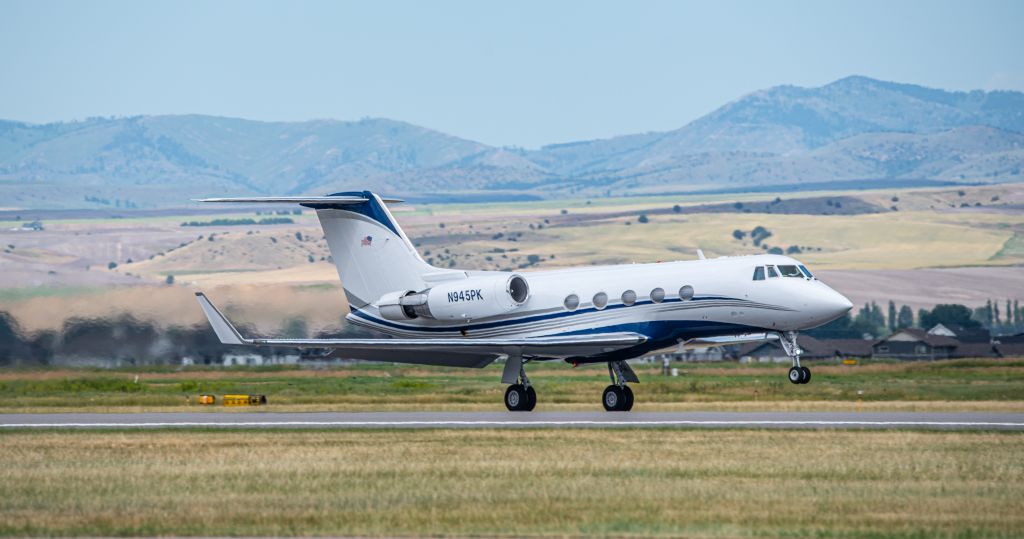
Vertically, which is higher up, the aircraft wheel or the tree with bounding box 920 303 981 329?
the aircraft wheel

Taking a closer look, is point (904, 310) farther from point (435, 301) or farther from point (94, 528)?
point (94, 528)

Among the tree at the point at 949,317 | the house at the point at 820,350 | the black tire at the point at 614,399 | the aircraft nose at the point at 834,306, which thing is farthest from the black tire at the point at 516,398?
the tree at the point at 949,317

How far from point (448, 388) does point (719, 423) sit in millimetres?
20802

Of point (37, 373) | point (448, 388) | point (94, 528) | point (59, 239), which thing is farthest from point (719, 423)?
point (59, 239)

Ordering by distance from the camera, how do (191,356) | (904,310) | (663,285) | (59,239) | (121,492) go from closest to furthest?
(121,492) → (663,285) → (191,356) → (904,310) → (59,239)

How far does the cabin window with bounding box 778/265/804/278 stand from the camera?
36406 mm

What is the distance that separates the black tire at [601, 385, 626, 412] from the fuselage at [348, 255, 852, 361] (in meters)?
0.92

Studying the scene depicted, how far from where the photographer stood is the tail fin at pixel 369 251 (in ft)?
135

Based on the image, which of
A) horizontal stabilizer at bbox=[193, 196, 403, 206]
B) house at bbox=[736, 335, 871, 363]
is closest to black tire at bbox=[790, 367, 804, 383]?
horizontal stabilizer at bbox=[193, 196, 403, 206]

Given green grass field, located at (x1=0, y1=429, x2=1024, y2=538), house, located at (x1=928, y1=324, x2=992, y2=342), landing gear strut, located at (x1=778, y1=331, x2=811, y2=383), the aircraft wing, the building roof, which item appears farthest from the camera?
house, located at (x1=928, y1=324, x2=992, y2=342)

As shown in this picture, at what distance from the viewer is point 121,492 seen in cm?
2188

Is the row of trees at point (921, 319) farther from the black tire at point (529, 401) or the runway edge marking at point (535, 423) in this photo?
the runway edge marking at point (535, 423)

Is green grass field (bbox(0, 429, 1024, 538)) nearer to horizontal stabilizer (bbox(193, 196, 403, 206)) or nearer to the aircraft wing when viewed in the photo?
the aircraft wing

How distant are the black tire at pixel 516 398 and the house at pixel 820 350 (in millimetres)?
77727
